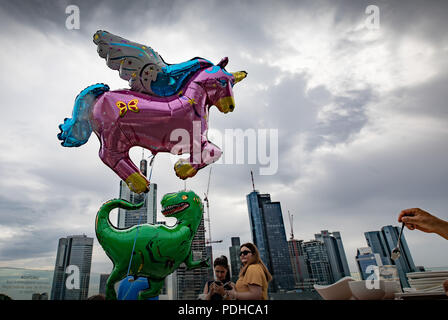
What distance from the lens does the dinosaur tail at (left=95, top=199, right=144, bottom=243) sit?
1.53 m

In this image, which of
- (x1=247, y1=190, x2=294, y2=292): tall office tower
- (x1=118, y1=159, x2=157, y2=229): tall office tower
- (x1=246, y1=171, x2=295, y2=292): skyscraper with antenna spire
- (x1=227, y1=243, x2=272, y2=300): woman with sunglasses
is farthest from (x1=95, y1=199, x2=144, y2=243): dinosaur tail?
(x1=247, y1=190, x2=294, y2=292): tall office tower

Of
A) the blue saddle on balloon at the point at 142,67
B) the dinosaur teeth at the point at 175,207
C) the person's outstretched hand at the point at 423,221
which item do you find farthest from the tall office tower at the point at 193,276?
the person's outstretched hand at the point at 423,221

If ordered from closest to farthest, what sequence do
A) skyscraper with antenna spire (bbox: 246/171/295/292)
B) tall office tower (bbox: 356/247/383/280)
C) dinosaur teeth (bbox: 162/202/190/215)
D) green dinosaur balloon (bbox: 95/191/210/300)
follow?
green dinosaur balloon (bbox: 95/191/210/300)
dinosaur teeth (bbox: 162/202/190/215)
tall office tower (bbox: 356/247/383/280)
skyscraper with antenna spire (bbox: 246/171/295/292)

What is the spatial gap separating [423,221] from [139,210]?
1.76 metres

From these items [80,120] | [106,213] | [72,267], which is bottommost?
[72,267]

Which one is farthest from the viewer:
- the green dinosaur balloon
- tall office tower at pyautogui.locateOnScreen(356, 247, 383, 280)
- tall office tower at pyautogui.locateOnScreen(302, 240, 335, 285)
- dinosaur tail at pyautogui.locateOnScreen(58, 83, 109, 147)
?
tall office tower at pyautogui.locateOnScreen(302, 240, 335, 285)

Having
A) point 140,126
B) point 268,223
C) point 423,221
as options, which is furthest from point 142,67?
point 268,223

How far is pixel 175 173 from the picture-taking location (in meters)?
1.87

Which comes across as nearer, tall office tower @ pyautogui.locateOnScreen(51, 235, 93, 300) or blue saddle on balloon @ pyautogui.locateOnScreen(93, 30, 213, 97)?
tall office tower @ pyautogui.locateOnScreen(51, 235, 93, 300)

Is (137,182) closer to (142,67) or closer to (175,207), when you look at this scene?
(175,207)

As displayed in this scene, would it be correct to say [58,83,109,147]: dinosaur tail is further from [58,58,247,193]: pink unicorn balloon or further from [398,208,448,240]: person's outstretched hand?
[398,208,448,240]: person's outstretched hand

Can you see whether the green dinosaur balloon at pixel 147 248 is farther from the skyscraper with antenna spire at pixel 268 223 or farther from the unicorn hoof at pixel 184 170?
the skyscraper with antenna spire at pixel 268 223

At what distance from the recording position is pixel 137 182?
173 centimetres

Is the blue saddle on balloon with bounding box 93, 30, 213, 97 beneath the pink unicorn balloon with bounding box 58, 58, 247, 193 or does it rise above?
above
